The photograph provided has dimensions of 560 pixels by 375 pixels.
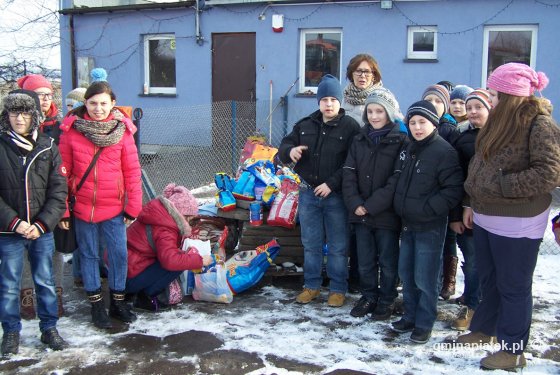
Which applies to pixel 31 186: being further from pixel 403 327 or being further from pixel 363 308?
pixel 403 327

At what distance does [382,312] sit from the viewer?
14.2ft

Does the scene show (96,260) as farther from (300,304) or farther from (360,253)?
(360,253)

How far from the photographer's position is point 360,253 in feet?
14.3

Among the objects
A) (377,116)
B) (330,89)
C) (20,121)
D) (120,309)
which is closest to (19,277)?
(120,309)

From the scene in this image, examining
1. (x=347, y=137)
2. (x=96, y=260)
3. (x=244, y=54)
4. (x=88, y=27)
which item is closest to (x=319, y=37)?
(x=244, y=54)

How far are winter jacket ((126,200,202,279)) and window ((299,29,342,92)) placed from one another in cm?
850

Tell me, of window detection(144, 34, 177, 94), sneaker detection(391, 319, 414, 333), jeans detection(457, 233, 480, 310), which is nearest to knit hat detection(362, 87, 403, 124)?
jeans detection(457, 233, 480, 310)

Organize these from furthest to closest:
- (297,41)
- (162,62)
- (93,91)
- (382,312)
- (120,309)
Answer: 1. (162,62)
2. (297,41)
3. (382,312)
4. (120,309)
5. (93,91)

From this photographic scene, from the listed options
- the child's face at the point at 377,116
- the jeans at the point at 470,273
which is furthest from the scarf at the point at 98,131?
the jeans at the point at 470,273

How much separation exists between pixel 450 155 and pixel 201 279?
88.3 inches

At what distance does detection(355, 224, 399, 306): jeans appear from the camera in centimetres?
422

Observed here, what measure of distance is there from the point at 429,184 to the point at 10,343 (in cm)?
296

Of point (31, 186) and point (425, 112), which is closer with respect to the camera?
point (31, 186)

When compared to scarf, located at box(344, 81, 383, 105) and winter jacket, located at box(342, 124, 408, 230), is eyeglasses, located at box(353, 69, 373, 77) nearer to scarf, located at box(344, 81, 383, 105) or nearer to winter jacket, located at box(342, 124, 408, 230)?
scarf, located at box(344, 81, 383, 105)
